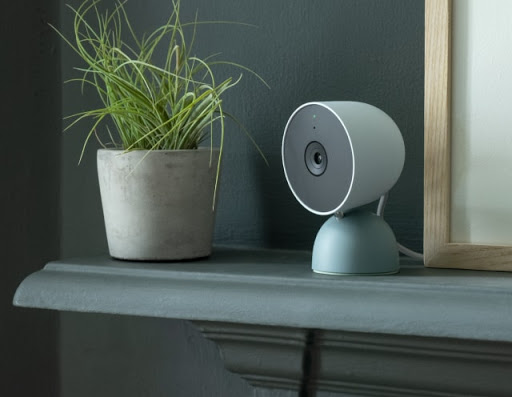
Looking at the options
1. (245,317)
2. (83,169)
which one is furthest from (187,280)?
(83,169)

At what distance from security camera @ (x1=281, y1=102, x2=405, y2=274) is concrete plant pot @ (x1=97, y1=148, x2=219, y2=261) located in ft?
0.34

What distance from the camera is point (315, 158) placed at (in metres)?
0.82

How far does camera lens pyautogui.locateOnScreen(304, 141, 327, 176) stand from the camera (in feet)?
2.66

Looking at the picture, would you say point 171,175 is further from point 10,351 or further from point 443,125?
point 10,351

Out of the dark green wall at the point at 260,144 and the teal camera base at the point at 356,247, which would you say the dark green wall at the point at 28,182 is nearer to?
the dark green wall at the point at 260,144

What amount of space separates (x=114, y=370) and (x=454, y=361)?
491 mm

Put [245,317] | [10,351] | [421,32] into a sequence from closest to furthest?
[245,317] → [421,32] → [10,351]

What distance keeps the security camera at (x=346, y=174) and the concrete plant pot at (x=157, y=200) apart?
0.10 meters

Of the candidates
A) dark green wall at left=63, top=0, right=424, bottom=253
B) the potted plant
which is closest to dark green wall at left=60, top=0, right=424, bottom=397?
dark green wall at left=63, top=0, right=424, bottom=253

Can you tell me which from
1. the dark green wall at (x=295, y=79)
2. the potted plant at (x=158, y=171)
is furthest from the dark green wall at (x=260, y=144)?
the potted plant at (x=158, y=171)

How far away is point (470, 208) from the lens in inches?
33.4

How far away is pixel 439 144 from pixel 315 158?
12 centimetres

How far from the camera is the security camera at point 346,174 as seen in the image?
0.79 m

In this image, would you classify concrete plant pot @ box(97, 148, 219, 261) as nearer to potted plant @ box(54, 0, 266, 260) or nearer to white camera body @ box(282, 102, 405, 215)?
potted plant @ box(54, 0, 266, 260)
